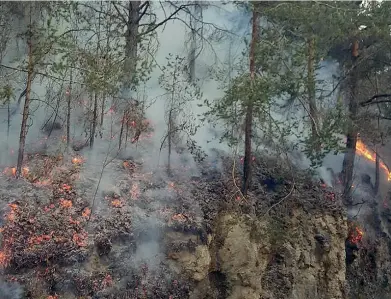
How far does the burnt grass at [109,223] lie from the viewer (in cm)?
766

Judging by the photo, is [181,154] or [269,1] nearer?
[269,1]

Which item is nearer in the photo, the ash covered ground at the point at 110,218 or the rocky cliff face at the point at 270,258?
the ash covered ground at the point at 110,218

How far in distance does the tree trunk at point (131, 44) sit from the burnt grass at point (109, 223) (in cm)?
242

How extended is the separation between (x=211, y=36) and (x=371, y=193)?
31.9ft

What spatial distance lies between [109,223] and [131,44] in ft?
18.8

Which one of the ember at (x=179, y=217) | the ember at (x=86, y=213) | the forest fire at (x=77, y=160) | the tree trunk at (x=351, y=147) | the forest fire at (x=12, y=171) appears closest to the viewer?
the ember at (x=86, y=213)

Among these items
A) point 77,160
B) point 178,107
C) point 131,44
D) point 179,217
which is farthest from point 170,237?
point 131,44

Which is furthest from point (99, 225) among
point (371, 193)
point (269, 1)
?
point (371, 193)

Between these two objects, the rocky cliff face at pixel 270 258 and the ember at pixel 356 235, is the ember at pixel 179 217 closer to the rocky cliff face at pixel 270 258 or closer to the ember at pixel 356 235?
the rocky cliff face at pixel 270 258

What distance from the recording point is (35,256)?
7.63 m

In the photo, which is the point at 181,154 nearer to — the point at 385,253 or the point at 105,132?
Answer: the point at 105,132

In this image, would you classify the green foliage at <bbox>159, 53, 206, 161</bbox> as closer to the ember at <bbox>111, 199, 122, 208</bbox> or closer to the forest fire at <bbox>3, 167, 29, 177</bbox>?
the ember at <bbox>111, 199, 122, 208</bbox>

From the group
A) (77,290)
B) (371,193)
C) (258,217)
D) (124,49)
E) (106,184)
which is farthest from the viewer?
(371,193)

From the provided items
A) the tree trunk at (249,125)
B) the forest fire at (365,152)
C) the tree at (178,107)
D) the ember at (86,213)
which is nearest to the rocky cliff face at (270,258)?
the tree trunk at (249,125)
